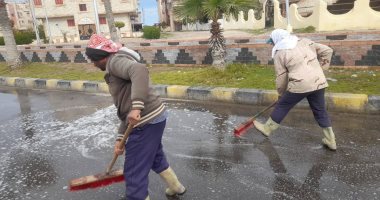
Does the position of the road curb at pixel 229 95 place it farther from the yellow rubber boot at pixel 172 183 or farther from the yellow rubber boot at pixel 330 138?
the yellow rubber boot at pixel 172 183

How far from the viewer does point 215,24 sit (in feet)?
26.1

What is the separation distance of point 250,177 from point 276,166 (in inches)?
15.5

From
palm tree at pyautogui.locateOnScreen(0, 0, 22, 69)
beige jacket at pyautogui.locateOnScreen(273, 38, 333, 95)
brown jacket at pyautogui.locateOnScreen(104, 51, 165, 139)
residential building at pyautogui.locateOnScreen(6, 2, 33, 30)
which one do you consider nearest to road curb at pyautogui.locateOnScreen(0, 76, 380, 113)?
beige jacket at pyautogui.locateOnScreen(273, 38, 333, 95)

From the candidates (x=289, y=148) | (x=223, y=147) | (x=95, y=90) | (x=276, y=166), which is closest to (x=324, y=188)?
(x=276, y=166)

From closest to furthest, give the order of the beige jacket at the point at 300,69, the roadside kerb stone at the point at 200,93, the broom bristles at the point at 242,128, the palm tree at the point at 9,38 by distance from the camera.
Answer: the beige jacket at the point at 300,69 < the broom bristles at the point at 242,128 < the roadside kerb stone at the point at 200,93 < the palm tree at the point at 9,38

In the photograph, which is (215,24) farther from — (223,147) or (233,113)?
(223,147)

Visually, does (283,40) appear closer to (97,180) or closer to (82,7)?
(97,180)

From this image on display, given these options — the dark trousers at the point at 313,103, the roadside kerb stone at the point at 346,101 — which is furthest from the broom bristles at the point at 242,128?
the roadside kerb stone at the point at 346,101

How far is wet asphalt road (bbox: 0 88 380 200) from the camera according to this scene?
328 cm

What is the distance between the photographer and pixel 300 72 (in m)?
3.77

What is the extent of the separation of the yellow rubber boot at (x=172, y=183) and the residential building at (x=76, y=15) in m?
38.1

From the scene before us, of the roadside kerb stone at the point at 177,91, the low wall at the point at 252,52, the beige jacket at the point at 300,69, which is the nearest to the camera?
the beige jacket at the point at 300,69

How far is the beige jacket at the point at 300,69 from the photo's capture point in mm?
3766

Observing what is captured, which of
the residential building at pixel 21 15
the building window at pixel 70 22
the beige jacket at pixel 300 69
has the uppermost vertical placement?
the residential building at pixel 21 15
